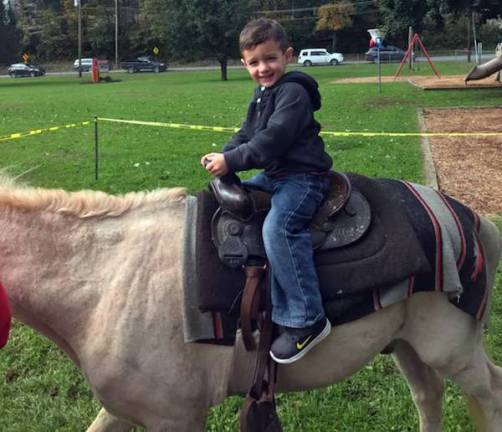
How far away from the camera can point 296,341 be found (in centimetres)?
262

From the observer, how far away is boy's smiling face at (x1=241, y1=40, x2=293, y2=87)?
272cm

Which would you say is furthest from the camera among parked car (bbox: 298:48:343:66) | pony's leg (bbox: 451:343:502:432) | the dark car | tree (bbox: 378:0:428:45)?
parked car (bbox: 298:48:343:66)

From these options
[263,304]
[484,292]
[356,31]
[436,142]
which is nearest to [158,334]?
[263,304]

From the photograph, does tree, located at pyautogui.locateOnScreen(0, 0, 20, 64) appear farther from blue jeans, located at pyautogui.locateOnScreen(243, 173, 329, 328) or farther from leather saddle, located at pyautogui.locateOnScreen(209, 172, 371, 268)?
blue jeans, located at pyautogui.locateOnScreen(243, 173, 329, 328)

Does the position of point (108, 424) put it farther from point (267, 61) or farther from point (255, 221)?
point (267, 61)

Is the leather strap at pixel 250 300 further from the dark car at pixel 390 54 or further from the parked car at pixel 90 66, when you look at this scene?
the parked car at pixel 90 66

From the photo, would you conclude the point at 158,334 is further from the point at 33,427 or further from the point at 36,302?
the point at 33,427

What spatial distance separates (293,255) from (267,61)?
0.85 meters

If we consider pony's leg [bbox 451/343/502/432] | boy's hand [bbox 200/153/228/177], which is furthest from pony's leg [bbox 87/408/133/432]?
pony's leg [bbox 451/343/502/432]

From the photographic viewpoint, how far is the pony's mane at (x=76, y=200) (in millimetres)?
2746

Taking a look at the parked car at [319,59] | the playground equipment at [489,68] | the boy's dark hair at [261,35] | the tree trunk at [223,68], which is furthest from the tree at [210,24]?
the boy's dark hair at [261,35]

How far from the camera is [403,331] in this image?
295 cm

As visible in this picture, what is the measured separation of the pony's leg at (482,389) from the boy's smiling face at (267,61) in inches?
63.5

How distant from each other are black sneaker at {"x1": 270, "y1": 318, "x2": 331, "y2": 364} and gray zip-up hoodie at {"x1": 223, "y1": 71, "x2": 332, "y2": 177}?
0.67m
